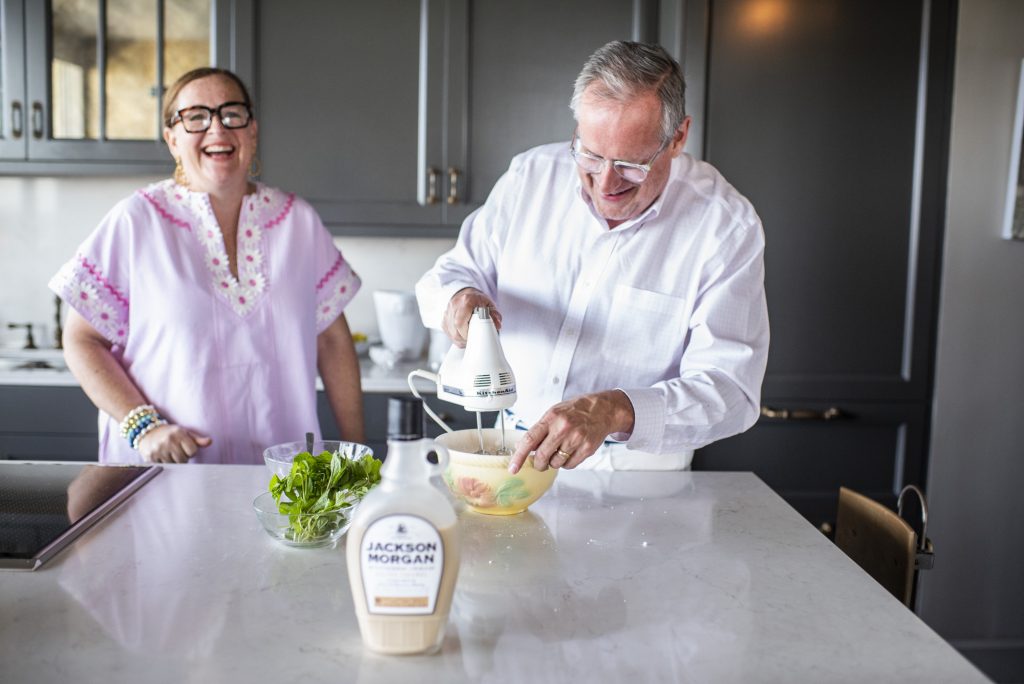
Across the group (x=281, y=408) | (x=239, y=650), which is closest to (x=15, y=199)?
(x=281, y=408)

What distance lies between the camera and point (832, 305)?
2.53 meters

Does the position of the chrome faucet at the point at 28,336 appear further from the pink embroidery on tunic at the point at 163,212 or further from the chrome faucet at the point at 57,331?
the pink embroidery on tunic at the point at 163,212

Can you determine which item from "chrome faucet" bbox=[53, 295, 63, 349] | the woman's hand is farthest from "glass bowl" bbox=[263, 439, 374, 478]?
"chrome faucet" bbox=[53, 295, 63, 349]

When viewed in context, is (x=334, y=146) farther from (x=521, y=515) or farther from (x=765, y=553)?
(x=765, y=553)

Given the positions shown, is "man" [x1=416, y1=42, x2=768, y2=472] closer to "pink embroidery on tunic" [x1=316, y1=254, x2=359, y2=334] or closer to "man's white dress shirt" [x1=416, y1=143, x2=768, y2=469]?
"man's white dress shirt" [x1=416, y1=143, x2=768, y2=469]

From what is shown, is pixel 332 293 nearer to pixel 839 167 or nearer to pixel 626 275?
pixel 626 275

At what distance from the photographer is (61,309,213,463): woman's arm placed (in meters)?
1.63

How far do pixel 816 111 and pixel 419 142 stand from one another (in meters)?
1.10

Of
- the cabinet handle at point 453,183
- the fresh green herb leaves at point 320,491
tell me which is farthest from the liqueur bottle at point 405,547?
the cabinet handle at point 453,183

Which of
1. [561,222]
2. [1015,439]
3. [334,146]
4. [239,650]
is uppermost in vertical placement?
[334,146]

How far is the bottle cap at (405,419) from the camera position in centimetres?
79

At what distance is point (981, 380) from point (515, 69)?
5.08 ft

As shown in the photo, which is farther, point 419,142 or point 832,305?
point 419,142

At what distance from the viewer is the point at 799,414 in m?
2.54
